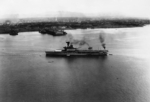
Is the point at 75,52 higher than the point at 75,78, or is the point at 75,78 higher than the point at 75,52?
the point at 75,52

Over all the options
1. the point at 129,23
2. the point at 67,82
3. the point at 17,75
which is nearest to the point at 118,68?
the point at 67,82

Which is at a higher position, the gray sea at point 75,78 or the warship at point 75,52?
the warship at point 75,52

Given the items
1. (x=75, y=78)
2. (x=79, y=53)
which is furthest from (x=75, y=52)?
(x=75, y=78)

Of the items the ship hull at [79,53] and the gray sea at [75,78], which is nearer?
the gray sea at [75,78]

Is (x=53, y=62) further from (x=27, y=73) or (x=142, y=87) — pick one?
(x=142, y=87)

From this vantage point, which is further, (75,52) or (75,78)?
(75,52)

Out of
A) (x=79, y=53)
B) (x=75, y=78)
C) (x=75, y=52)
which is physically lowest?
(x=75, y=78)

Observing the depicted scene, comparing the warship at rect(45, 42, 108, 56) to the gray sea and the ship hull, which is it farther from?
the gray sea

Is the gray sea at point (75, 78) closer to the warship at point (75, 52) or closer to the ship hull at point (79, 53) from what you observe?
the ship hull at point (79, 53)

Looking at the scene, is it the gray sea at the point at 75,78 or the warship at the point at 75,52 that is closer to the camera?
the gray sea at the point at 75,78

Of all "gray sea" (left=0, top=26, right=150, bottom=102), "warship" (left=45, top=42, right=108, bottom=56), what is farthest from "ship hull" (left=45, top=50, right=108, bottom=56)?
"gray sea" (left=0, top=26, right=150, bottom=102)

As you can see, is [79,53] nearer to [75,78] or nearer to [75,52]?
[75,52]

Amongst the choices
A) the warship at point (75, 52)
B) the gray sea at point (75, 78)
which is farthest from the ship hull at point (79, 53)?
the gray sea at point (75, 78)
